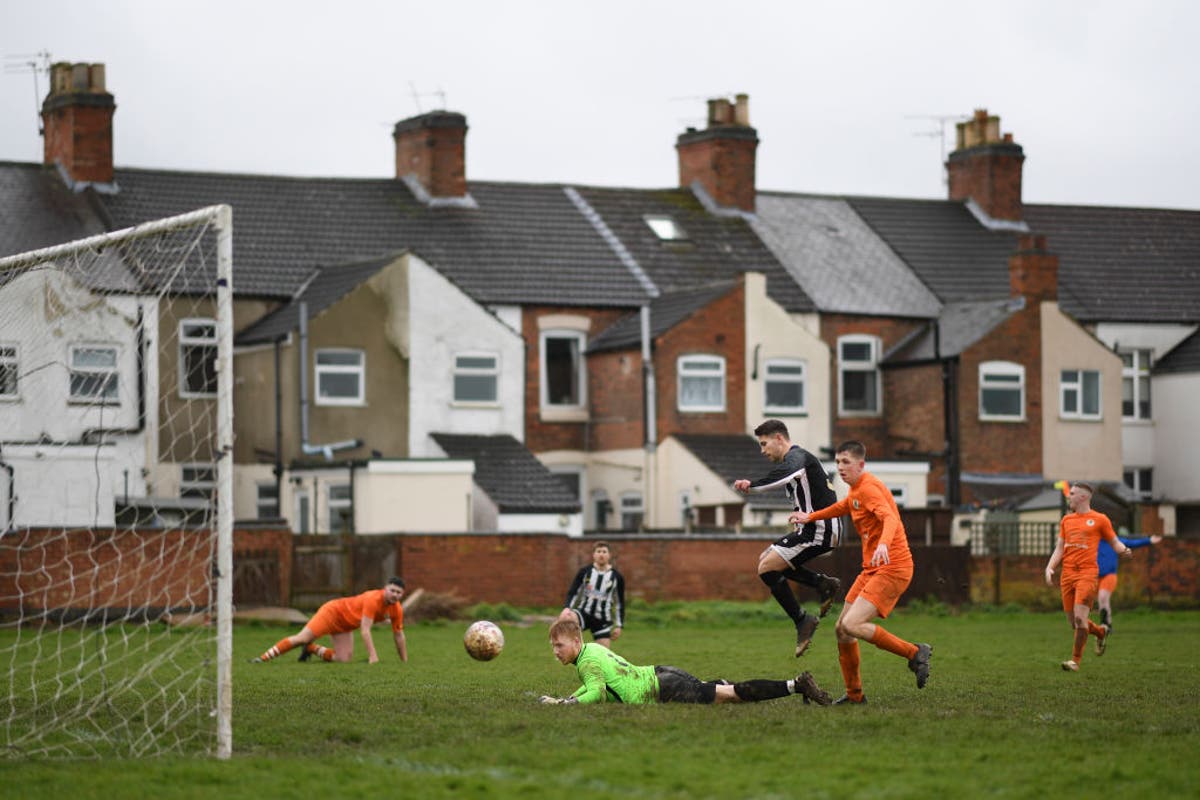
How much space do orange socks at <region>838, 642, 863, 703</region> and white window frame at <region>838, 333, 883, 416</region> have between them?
36379 millimetres

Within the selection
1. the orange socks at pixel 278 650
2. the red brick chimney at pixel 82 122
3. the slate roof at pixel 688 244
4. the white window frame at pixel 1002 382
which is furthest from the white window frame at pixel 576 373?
the orange socks at pixel 278 650

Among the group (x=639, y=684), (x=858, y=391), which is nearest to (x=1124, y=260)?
(x=858, y=391)

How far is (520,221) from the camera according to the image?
175 ft

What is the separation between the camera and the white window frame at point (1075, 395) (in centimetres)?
5209

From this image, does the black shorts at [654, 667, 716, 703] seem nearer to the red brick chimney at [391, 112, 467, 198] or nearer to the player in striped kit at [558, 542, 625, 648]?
the player in striped kit at [558, 542, 625, 648]

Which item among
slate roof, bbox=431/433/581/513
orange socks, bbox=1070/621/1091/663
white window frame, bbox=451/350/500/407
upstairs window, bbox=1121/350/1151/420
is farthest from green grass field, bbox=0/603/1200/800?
upstairs window, bbox=1121/350/1151/420

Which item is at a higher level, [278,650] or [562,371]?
[562,371]

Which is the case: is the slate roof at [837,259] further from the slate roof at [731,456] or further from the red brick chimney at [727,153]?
the slate roof at [731,456]

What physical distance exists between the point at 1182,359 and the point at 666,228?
51.8 feet

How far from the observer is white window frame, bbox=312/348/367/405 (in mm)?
44875

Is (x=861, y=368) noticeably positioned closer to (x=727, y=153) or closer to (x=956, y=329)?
(x=956, y=329)

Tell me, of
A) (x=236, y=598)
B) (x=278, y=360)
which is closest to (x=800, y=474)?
(x=236, y=598)

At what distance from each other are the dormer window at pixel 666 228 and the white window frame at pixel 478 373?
9435 millimetres

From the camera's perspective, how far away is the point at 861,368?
53156mm
